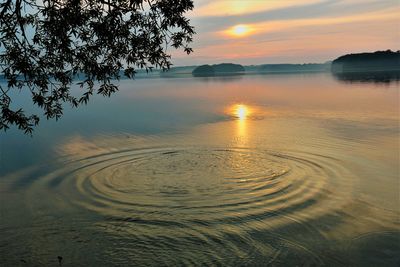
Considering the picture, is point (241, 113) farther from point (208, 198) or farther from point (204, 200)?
point (204, 200)

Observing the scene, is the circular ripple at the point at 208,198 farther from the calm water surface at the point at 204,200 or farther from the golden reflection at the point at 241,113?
the golden reflection at the point at 241,113

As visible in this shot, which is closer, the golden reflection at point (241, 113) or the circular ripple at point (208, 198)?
the circular ripple at point (208, 198)

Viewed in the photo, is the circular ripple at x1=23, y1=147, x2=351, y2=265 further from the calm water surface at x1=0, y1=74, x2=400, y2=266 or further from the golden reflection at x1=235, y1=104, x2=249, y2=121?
the golden reflection at x1=235, y1=104, x2=249, y2=121

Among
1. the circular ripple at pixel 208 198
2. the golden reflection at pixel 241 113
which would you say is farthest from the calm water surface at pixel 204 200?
the golden reflection at pixel 241 113

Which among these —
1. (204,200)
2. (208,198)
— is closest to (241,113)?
(208,198)

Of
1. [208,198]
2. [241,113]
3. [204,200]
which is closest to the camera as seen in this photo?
[204,200]

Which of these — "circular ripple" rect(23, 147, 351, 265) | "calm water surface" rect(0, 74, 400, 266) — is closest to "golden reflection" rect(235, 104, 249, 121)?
"calm water surface" rect(0, 74, 400, 266)

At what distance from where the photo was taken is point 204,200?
54.1 feet

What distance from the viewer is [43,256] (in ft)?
39.7

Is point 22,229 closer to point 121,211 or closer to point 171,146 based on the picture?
point 121,211

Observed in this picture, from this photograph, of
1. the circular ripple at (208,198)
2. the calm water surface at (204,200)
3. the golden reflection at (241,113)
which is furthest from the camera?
the golden reflection at (241,113)

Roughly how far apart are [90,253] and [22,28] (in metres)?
8.08

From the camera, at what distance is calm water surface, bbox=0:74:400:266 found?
12.0 m

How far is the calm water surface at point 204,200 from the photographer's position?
1197cm
